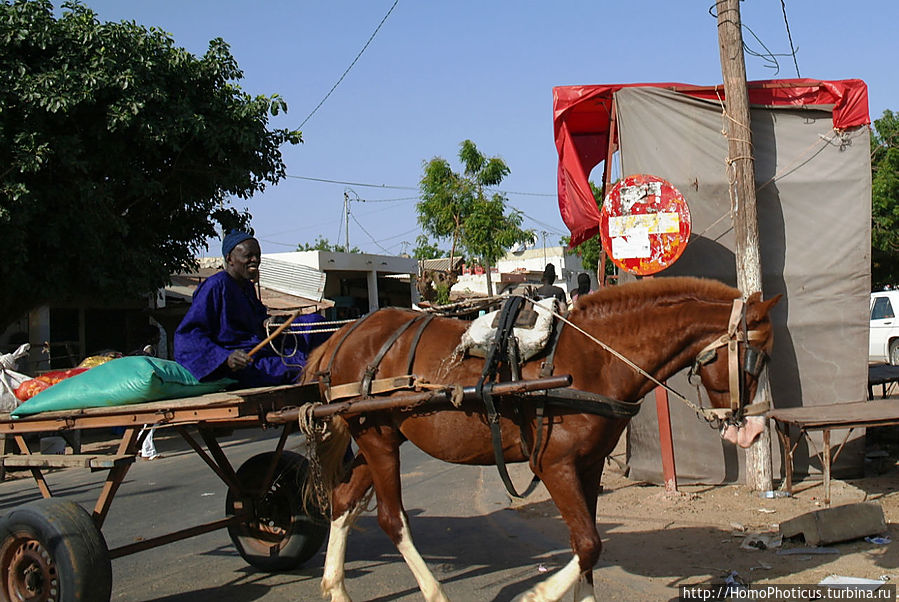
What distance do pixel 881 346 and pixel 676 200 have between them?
1472cm

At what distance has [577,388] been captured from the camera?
13.0 feet

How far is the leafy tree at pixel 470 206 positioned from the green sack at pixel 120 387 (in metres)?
19.2

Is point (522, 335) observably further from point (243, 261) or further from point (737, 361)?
point (243, 261)

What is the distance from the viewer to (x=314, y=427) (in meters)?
4.41

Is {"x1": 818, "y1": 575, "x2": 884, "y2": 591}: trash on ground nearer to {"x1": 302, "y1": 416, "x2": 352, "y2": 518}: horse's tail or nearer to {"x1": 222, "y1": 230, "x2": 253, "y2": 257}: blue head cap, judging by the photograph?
{"x1": 302, "y1": 416, "x2": 352, "y2": 518}: horse's tail

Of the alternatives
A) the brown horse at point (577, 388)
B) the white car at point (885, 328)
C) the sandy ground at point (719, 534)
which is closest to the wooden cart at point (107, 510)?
the brown horse at point (577, 388)

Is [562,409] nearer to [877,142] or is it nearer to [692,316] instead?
[692,316]

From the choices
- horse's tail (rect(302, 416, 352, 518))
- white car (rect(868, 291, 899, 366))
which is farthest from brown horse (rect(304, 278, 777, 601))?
white car (rect(868, 291, 899, 366))

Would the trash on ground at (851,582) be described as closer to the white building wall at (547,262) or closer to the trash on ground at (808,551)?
the trash on ground at (808,551)

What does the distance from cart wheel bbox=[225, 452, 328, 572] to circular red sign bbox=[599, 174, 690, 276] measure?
3.40 metres

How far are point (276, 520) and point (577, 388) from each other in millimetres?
2721

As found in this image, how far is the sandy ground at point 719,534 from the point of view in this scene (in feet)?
15.4

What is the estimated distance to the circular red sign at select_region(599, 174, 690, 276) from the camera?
6.70 meters

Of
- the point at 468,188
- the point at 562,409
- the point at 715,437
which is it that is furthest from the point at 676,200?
the point at 468,188
